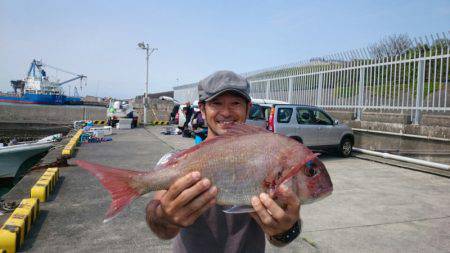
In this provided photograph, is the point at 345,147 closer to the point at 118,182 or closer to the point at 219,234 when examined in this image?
the point at 219,234

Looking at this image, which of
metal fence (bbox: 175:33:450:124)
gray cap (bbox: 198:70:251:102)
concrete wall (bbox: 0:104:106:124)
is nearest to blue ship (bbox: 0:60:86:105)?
concrete wall (bbox: 0:104:106:124)

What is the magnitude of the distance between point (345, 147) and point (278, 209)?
1109 centimetres

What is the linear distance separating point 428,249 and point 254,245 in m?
3.33

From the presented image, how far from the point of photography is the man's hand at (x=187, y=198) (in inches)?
69.5

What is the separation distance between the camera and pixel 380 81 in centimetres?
1182

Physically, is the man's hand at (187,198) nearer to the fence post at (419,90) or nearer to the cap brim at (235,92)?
the cap brim at (235,92)

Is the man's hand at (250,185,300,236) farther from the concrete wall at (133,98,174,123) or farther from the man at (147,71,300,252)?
the concrete wall at (133,98,174,123)

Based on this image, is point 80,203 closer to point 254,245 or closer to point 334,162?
point 254,245

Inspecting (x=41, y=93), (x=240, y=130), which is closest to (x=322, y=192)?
(x=240, y=130)

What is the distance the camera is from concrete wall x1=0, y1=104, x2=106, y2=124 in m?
31.2

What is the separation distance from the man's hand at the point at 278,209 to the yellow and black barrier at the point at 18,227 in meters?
3.47

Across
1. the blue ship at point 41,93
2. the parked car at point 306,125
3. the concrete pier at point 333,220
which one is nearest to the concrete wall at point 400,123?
the parked car at point 306,125

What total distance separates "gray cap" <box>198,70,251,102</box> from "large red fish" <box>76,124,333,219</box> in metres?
0.46

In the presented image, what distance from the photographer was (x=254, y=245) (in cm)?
208
